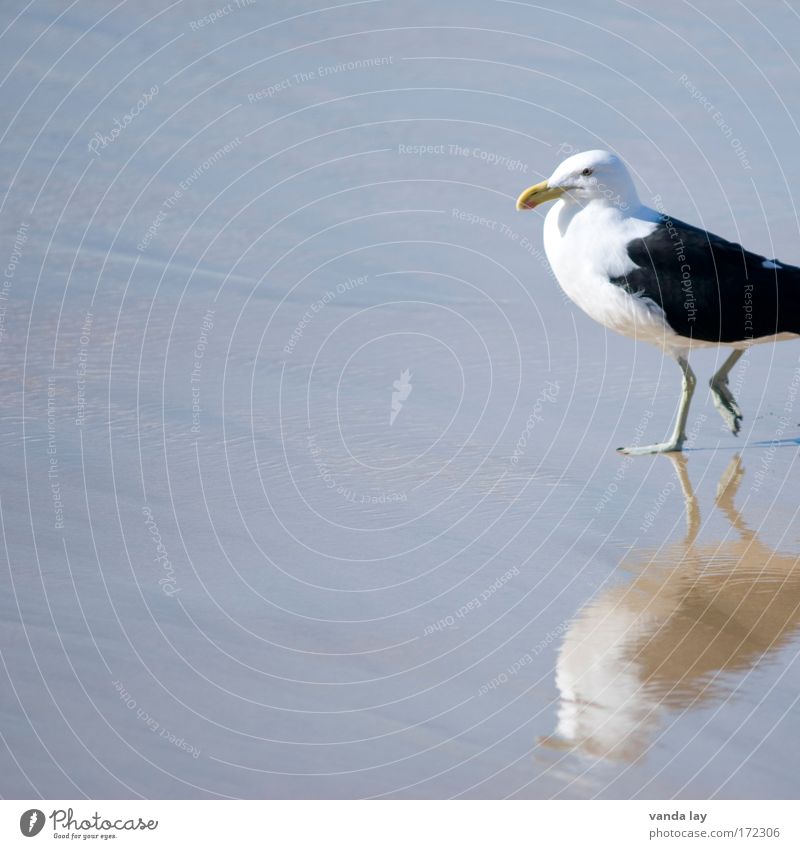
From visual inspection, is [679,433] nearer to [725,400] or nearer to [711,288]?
[725,400]

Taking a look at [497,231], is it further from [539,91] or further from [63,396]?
[63,396]

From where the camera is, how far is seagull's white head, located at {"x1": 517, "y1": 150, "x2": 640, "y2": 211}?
21.9 feet

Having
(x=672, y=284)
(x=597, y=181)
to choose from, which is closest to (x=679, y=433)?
(x=672, y=284)

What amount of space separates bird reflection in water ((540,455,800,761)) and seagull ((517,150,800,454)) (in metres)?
1.08

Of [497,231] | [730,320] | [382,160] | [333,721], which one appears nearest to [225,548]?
[333,721]

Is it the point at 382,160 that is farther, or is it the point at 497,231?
the point at 382,160

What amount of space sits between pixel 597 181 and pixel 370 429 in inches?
61.8

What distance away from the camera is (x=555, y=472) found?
19.8ft

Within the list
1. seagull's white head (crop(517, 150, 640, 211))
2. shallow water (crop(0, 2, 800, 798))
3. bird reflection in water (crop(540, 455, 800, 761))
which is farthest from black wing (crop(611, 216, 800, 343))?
bird reflection in water (crop(540, 455, 800, 761))

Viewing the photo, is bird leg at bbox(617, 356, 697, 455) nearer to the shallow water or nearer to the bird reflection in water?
the shallow water

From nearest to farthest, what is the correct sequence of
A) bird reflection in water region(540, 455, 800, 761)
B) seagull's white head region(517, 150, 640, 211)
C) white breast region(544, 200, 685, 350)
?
bird reflection in water region(540, 455, 800, 761)
white breast region(544, 200, 685, 350)
seagull's white head region(517, 150, 640, 211)

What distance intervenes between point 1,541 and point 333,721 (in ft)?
5.29

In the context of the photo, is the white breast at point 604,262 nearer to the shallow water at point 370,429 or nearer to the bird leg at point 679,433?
the bird leg at point 679,433
